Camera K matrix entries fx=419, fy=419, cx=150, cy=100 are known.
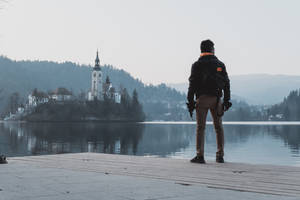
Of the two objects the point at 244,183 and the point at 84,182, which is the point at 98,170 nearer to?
the point at 84,182

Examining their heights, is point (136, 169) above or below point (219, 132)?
below

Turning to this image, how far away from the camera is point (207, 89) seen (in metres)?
8.67

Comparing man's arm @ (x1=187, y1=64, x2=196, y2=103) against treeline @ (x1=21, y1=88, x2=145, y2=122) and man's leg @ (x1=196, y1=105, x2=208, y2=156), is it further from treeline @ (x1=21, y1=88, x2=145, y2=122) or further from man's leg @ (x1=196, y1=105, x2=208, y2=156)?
treeline @ (x1=21, y1=88, x2=145, y2=122)

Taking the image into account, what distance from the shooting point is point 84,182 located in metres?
5.44

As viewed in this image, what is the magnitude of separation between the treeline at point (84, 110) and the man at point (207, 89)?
186 meters

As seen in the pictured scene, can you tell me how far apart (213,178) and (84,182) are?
6.31ft

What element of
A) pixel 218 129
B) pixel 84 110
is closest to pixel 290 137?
pixel 218 129

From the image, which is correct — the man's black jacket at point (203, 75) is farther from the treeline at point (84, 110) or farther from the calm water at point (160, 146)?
the treeline at point (84, 110)

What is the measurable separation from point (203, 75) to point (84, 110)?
19063 cm

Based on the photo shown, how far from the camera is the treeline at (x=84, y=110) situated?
193000 millimetres

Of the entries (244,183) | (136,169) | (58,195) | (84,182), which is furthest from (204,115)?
(58,195)

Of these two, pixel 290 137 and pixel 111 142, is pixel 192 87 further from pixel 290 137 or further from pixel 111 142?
pixel 290 137

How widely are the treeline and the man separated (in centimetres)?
18633

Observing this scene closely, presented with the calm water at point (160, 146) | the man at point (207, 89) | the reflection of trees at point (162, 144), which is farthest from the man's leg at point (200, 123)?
the reflection of trees at point (162, 144)
